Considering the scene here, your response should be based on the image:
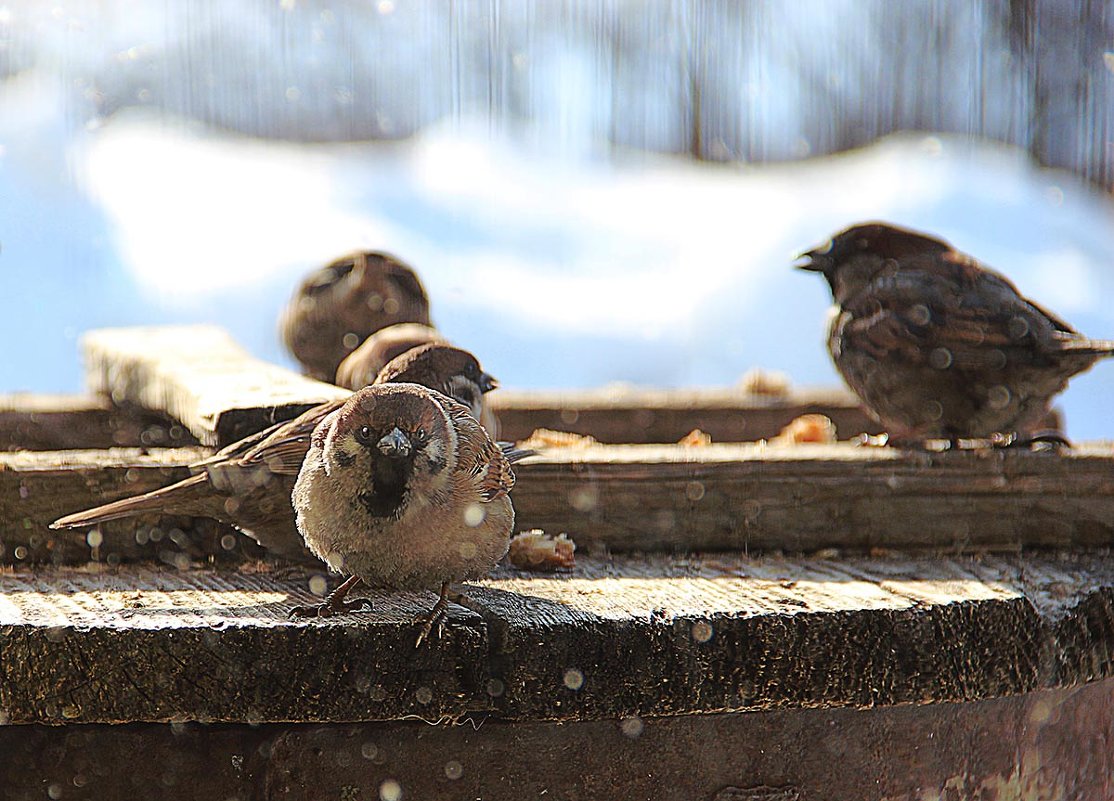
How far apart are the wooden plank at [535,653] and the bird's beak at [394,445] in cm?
22

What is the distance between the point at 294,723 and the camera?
5.11 feet

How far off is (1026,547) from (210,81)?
350cm

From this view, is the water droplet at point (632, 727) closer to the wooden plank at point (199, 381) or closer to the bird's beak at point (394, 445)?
the bird's beak at point (394, 445)

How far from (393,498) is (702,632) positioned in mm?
485

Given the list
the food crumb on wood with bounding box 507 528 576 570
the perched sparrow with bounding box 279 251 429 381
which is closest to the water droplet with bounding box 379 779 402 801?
the food crumb on wood with bounding box 507 528 576 570

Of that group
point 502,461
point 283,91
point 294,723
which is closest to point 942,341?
point 502,461

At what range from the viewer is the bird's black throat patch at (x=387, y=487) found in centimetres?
163

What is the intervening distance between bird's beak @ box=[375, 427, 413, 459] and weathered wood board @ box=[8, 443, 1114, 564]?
0.62m

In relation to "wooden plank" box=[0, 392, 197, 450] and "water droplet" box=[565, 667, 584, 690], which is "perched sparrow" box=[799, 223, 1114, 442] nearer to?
"water droplet" box=[565, 667, 584, 690]

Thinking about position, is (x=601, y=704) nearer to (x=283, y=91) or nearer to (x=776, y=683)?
(x=776, y=683)

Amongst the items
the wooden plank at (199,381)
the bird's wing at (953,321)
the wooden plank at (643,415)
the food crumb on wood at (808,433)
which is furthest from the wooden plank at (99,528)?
the bird's wing at (953,321)

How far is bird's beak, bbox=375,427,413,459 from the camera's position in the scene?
1.60m

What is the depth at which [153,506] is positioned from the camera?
1.94 meters

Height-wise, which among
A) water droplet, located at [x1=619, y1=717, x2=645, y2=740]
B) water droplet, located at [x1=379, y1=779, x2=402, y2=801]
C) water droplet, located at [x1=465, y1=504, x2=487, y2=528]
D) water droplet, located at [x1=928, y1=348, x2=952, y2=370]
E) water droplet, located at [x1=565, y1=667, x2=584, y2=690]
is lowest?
water droplet, located at [x1=379, y1=779, x2=402, y2=801]
